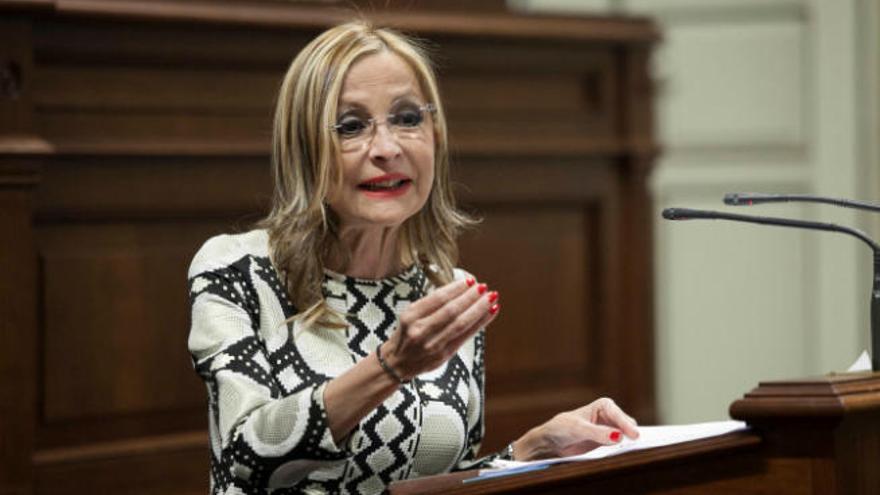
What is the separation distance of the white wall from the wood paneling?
2.22 feet

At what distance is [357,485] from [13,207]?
4.13 ft

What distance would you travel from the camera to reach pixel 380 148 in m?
2.04

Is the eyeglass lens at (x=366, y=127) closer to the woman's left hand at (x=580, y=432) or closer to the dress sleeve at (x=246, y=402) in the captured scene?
the dress sleeve at (x=246, y=402)

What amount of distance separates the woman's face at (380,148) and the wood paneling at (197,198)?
103 centimetres

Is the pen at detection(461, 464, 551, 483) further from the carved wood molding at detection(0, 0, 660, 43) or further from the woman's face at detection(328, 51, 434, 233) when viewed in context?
the carved wood molding at detection(0, 0, 660, 43)

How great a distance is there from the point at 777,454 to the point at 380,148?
0.73 meters

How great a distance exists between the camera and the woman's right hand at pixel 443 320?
1539mm

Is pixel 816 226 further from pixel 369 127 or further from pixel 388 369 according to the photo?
pixel 369 127

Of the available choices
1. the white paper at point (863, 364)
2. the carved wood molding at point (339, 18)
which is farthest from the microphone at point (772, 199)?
the carved wood molding at point (339, 18)

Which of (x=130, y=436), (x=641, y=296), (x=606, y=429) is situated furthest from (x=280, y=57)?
(x=606, y=429)

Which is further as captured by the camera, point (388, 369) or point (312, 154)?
point (312, 154)

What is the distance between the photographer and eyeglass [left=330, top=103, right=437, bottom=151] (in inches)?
80.9

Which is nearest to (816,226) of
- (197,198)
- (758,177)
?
(197,198)

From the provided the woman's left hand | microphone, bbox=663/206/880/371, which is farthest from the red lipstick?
microphone, bbox=663/206/880/371
